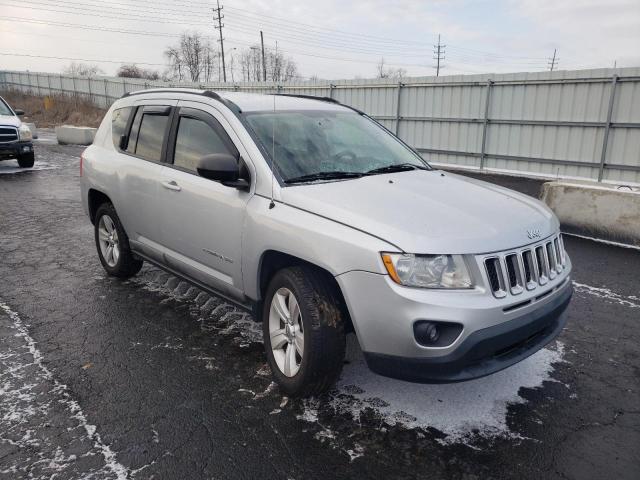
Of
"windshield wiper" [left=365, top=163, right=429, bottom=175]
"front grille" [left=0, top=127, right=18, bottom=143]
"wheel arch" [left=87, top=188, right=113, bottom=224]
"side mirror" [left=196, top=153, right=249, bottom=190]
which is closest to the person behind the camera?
"side mirror" [left=196, top=153, right=249, bottom=190]

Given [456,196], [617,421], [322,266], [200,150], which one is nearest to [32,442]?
[322,266]

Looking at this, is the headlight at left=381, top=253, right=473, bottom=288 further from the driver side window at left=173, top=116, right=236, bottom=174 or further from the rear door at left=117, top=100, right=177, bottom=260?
the rear door at left=117, top=100, right=177, bottom=260

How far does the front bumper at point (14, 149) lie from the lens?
43.7ft

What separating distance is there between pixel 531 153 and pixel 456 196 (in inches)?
426

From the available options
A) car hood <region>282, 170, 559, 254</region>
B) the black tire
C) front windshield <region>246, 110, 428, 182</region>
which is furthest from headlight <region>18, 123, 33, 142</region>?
car hood <region>282, 170, 559, 254</region>

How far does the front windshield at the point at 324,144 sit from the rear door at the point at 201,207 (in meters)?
0.27

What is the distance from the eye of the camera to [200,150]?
3.98 metres

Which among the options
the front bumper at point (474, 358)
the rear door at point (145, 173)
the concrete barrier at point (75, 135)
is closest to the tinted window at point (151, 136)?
the rear door at point (145, 173)

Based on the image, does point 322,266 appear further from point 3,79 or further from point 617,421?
point 3,79

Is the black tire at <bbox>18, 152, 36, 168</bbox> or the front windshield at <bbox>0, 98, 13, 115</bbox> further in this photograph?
the front windshield at <bbox>0, 98, 13, 115</bbox>

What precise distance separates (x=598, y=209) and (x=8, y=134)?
44.5 ft

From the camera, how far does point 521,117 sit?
42.9 feet

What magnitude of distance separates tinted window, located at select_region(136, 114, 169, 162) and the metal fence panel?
10.3m

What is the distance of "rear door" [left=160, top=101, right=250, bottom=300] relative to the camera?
11.8 feet
